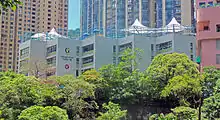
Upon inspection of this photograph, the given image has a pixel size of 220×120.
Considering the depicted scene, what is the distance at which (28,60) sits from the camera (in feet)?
156

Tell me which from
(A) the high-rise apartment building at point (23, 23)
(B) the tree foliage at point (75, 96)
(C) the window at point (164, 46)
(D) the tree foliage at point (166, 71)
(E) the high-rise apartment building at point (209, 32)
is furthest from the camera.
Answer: (A) the high-rise apartment building at point (23, 23)

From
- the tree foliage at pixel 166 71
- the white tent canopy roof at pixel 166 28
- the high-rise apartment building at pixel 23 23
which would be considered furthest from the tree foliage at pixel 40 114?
the high-rise apartment building at pixel 23 23

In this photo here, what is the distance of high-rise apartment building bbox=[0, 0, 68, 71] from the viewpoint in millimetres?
73312

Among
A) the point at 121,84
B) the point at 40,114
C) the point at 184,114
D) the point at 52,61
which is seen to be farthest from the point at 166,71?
the point at 52,61

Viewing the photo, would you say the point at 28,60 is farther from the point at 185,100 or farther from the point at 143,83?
the point at 185,100

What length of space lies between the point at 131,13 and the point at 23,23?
23.0m

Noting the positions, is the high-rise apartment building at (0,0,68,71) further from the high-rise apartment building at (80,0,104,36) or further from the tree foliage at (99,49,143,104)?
the tree foliage at (99,49,143,104)

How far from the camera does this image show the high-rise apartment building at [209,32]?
1186 inches

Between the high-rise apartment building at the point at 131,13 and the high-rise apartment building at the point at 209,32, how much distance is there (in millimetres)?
26192

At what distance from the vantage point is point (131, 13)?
6394cm

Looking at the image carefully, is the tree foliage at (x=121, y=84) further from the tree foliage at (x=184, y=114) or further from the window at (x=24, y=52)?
the window at (x=24, y=52)

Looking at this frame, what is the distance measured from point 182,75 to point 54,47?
79.0 ft

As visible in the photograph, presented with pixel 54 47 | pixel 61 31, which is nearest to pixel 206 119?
pixel 54 47

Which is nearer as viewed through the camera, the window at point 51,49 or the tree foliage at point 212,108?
the tree foliage at point 212,108
